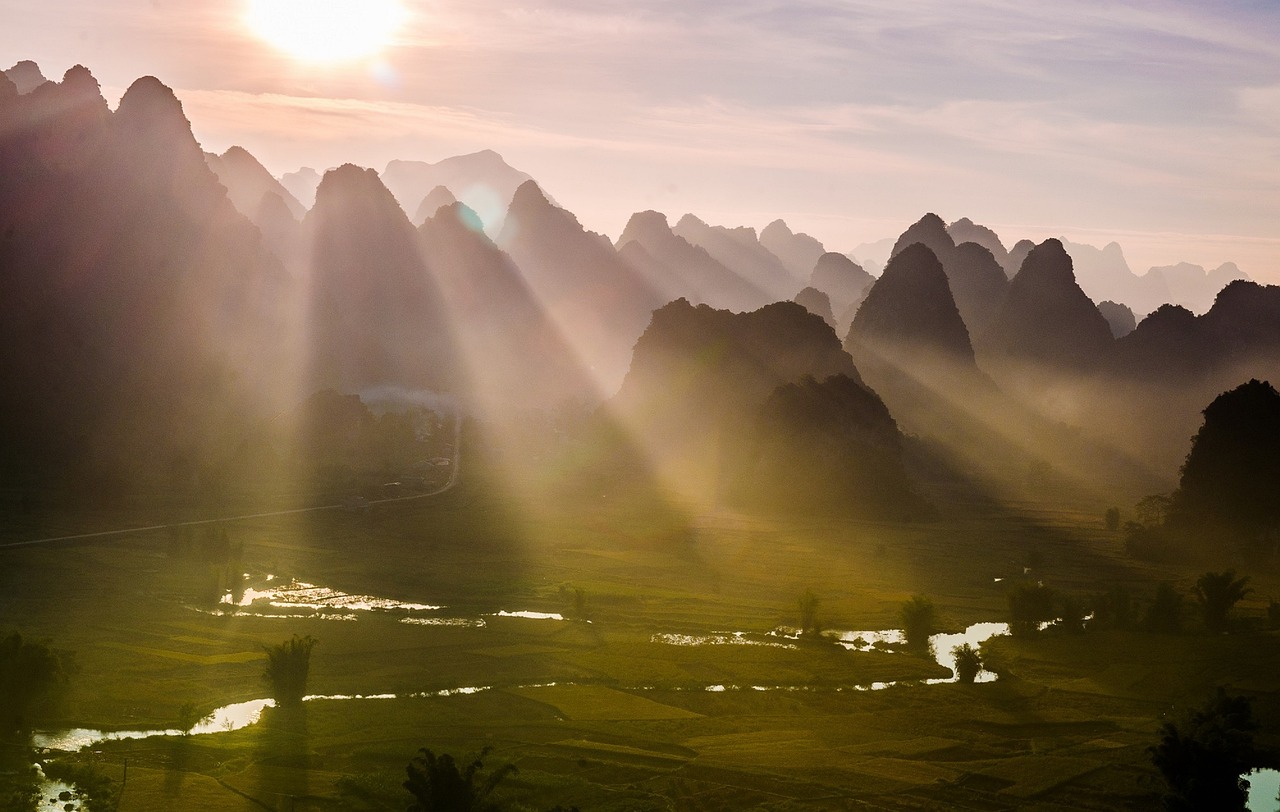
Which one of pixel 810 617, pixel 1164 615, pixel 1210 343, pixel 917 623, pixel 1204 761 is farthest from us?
pixel 1210 343

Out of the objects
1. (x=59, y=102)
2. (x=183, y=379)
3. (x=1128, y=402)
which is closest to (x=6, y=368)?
(x=183, y=379)

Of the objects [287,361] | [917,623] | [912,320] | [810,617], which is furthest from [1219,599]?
[287,361]

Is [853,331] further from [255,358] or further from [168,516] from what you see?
[168,516]

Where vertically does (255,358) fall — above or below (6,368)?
above

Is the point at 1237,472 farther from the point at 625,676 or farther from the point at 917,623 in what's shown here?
the point at 625,676

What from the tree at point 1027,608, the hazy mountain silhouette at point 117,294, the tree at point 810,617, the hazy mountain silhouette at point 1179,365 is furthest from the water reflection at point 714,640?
the hazy mountain silhouette at point 1179,365

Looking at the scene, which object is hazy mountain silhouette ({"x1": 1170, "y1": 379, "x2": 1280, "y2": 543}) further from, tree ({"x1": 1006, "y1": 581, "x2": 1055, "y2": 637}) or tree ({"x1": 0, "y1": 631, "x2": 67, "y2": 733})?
tree ({"x1": 0, "y1": 631, "x2": 67, "y2": 733})
